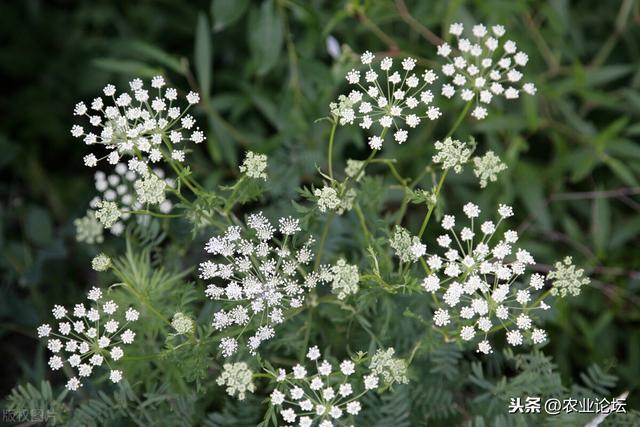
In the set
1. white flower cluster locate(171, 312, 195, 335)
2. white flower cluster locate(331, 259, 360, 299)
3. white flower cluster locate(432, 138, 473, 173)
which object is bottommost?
white flower cluster locate(171, 312, 195, 335)

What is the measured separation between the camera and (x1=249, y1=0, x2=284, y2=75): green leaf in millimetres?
2787

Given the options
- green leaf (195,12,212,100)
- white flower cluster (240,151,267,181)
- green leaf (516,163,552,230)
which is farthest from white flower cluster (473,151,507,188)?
green leaf (195,12,212,100)

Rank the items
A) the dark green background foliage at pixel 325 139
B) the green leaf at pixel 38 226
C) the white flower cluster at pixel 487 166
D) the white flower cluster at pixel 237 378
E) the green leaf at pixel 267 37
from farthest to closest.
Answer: the green leaf at pixel 38 226 → the green leaf at pixel 267 37 → the dark green background foliage at pixel 325 139 → the white flower cluster at pixel 487 166 → the white flower cluster at pixel 237 378

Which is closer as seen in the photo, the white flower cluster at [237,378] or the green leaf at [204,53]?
the white flower cluster at [237,378]

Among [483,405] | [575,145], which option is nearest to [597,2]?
[575,145]

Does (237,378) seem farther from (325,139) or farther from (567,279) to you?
(325,139)

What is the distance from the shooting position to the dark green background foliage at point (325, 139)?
104 inches

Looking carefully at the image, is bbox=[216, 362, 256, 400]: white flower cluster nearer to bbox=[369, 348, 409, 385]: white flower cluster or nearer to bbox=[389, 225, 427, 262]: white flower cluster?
bbox=[369, 348, 409, 385]: white flower cluster

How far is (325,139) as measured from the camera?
3094 mm

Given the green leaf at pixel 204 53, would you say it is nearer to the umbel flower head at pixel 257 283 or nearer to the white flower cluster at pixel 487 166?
the umbel flower head at pixel 257 283

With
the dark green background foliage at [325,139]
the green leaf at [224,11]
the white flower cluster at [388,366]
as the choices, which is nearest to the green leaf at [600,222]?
the dark green background foliage at [325,139]

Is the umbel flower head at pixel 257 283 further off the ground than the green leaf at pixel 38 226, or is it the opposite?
the green leaf at pixel 38 226

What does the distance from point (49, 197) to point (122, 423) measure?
5.45ft

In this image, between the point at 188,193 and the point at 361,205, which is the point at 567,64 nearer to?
the point at 361,205
